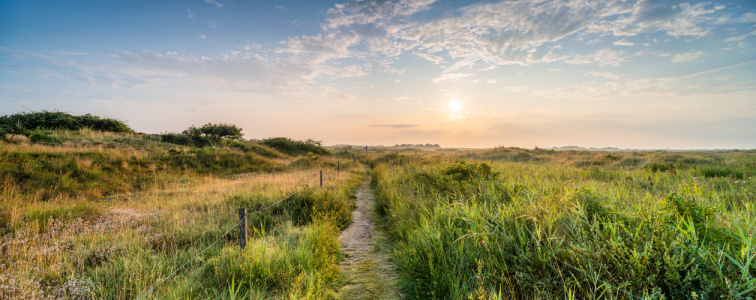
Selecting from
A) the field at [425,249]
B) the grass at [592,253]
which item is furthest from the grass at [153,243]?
the grass at [592,253]

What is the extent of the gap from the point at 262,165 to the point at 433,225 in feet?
67.2

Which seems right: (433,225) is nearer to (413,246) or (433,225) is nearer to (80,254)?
(413,246)

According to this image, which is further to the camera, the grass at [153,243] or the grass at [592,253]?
the grass at [153,243]

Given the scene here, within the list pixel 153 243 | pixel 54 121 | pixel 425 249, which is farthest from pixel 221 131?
pixel 425 249

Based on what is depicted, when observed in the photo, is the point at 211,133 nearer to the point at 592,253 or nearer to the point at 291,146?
the point at 291,146

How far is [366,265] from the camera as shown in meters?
5.57

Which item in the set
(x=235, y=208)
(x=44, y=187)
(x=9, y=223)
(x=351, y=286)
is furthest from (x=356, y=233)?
(x=44, y=187)

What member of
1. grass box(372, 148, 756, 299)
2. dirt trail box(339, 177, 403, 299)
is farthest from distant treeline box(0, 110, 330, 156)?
grass box(372, 148, 756, 299)

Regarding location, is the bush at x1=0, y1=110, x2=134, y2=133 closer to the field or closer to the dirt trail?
the field

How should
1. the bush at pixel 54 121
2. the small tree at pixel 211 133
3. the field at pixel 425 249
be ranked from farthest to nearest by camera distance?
A: 1. the small tree at pixel 211 133
2. the bush at pixel 54 121
3. the field at pixel 425 249

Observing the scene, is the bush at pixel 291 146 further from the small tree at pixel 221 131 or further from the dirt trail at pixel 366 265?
the dirt trail at pixel 366 265

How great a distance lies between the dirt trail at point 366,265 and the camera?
4500mm

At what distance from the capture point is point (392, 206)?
9234 mm

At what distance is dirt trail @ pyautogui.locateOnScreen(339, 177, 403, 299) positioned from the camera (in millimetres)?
4500
